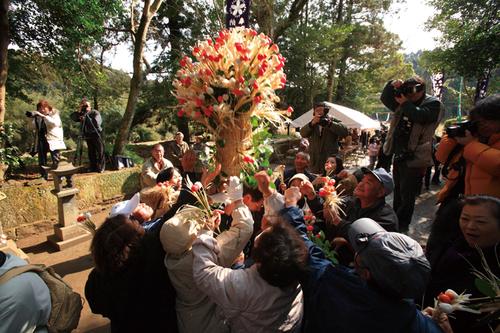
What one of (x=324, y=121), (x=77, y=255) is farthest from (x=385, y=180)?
(x=77, y=255)

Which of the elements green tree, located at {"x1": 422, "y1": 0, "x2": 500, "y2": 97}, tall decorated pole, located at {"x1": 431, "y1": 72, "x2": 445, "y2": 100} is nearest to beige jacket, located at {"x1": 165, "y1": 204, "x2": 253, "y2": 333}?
green tree, located at {"x1": 422, "y1": 0, "x2": 500, "y2": 97}

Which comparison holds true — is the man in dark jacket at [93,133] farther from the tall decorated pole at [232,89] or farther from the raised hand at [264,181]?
the raised hand at [264,181]

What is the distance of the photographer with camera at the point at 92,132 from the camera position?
5918mm

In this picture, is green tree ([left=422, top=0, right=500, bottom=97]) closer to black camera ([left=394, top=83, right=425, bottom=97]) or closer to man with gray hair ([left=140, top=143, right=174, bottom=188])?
black camera ([left=394, top=83, right=425, bottom=97])

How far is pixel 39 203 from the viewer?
4.79 metres

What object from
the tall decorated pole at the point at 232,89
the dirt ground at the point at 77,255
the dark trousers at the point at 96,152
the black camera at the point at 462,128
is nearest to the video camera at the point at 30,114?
the dark trousers at the point at 96,152

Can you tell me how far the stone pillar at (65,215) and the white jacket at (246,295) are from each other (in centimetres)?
401

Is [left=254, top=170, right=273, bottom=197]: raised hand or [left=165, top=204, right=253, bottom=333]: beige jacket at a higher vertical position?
[left=254, top=170, right=273, bottom=197]: raised hand

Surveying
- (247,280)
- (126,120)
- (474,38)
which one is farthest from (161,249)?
(474,38)

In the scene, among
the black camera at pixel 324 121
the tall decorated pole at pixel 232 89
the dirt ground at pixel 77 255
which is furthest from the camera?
the black camera at pixel 324 121

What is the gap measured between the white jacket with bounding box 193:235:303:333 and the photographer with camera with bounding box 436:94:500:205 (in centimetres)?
187

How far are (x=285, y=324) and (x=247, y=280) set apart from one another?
0.33 meters

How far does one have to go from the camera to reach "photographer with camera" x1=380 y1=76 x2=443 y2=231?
307cm

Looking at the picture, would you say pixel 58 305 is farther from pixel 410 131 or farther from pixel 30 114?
pixel 30 114
